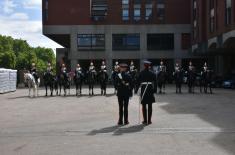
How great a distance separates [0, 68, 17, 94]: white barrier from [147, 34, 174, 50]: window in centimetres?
3325

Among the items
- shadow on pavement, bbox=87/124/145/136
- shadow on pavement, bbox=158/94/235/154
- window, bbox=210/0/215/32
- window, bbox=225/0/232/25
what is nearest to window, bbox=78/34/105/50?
window, bbox=210/0/215/32

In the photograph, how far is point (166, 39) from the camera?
7338 cm

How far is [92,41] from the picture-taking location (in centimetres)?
7281

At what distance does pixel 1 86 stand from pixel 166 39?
Result: 128 ft

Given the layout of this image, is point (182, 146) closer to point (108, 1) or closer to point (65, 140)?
point (65, 140)

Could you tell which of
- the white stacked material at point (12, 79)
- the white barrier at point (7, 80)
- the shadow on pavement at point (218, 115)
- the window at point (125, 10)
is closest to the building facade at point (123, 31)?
the window at point (125, 10)

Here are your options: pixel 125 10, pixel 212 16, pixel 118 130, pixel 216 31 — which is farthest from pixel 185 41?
pixel 118 130

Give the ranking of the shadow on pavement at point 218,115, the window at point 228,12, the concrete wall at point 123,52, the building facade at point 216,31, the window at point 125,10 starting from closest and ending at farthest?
the shadow on pavement at point 218,115 → the building facade at point 216,31 → the window at point 228,12 → the concrete wall at point 123,52 → the window at point 125,10

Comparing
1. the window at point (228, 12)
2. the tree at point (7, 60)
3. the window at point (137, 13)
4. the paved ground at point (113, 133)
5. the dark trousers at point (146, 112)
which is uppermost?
the window at point (137, 13)

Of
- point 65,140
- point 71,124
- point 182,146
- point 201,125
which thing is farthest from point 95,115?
point 182,146

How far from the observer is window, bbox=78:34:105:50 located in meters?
72.8

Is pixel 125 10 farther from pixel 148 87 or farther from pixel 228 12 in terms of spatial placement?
pixel 148 87

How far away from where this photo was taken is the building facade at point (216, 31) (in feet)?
157

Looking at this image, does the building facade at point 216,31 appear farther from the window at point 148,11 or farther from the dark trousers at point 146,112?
the dark trousers at point 146,112
